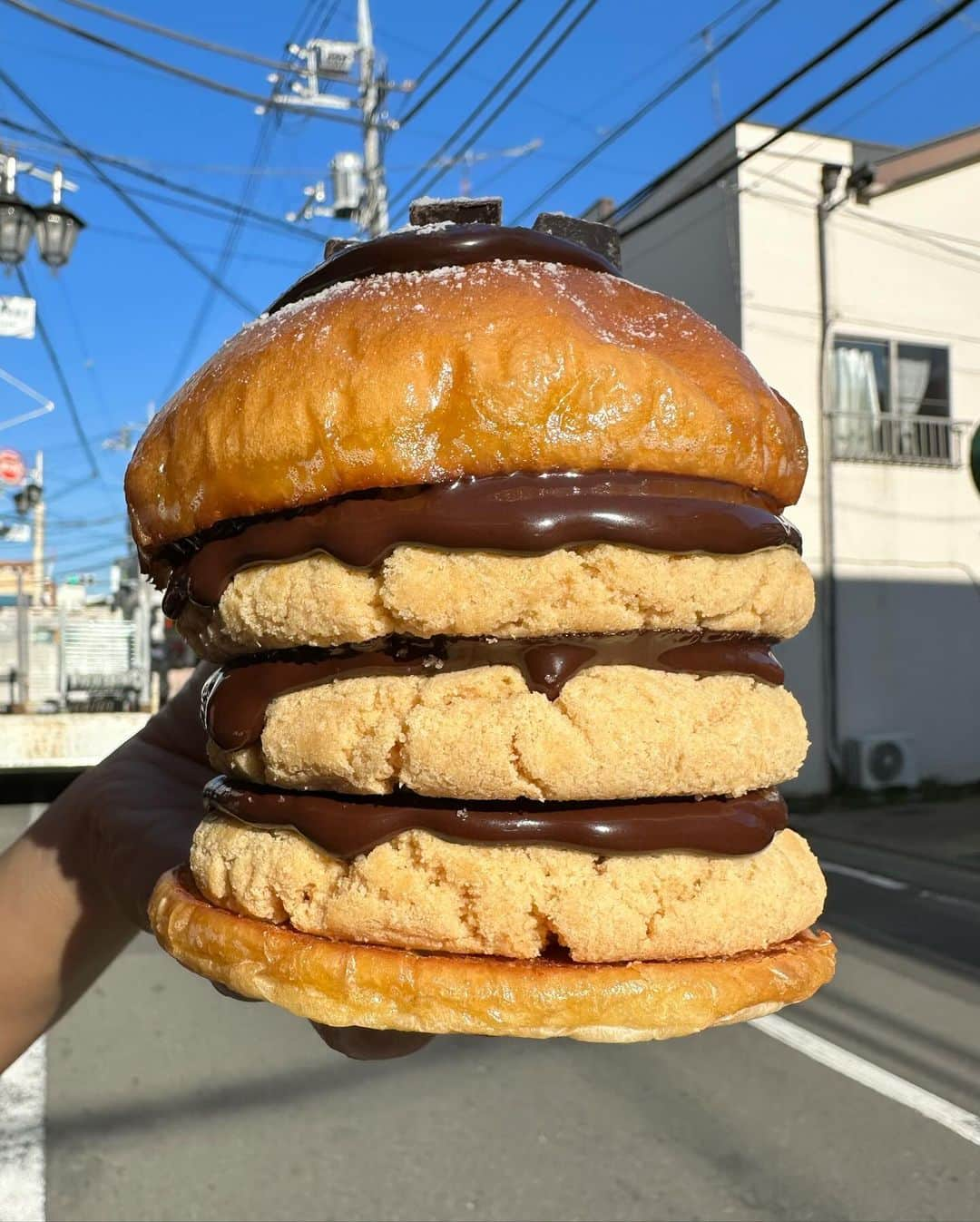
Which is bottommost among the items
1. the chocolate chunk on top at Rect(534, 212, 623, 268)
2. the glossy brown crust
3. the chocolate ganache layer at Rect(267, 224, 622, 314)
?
the glossy brown crust

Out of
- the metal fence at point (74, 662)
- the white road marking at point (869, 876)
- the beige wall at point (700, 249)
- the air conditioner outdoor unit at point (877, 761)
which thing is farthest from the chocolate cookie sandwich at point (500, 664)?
the metal fence at point (74, 662)

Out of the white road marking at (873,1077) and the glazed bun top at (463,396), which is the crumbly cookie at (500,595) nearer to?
the glazed bun top at (463,396)

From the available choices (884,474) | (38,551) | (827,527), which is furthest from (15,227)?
(38,551)

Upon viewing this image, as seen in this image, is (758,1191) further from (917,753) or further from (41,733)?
(917,753)

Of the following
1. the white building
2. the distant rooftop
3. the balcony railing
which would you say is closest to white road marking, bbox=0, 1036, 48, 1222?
the white building

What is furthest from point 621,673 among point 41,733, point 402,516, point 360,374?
point 41,733

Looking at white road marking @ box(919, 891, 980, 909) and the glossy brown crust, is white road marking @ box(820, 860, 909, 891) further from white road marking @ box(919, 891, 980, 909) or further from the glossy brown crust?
the glossy brown crust

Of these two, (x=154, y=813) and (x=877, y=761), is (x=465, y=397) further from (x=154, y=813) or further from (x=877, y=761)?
(x=877, y=761)
